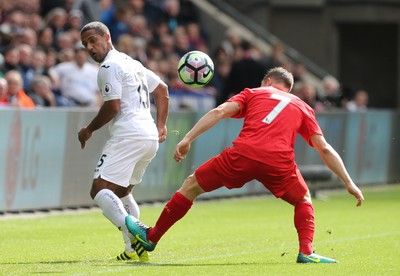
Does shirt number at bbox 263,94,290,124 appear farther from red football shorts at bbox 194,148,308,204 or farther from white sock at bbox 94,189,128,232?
white sock at bbox 94,189,128,232

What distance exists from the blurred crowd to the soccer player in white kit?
19.4 feet

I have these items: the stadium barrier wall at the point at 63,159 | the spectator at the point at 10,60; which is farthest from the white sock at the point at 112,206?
the spectator at the point at 10,60

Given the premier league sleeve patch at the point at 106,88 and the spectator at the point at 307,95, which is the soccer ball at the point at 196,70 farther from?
the spectator at the point at 307,95

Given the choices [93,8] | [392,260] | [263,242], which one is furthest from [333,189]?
[392,260]

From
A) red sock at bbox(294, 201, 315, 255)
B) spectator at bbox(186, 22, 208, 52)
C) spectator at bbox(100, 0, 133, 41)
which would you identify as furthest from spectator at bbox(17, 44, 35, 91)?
red sock at bbox(294, 201, 315, 255)

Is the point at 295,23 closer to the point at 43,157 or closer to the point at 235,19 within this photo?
the point at 235,19

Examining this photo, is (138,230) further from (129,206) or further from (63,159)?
(63,159)

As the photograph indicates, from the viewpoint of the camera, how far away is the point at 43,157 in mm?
16766

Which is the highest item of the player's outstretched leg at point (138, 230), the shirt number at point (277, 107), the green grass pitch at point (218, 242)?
the shirt number at point (277, 107)

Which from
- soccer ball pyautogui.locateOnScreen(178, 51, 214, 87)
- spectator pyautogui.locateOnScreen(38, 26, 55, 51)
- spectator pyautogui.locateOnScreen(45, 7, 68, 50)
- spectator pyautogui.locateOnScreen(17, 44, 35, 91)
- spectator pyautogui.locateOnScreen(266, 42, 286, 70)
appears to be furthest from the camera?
→ spectator pyautogui.locateOnScreen(266, 42, 286, 70)

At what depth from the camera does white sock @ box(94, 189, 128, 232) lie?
1104 centimetres

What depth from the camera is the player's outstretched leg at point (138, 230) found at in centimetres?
1102

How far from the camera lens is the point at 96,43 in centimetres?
1125

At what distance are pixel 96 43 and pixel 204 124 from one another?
1356 mm
